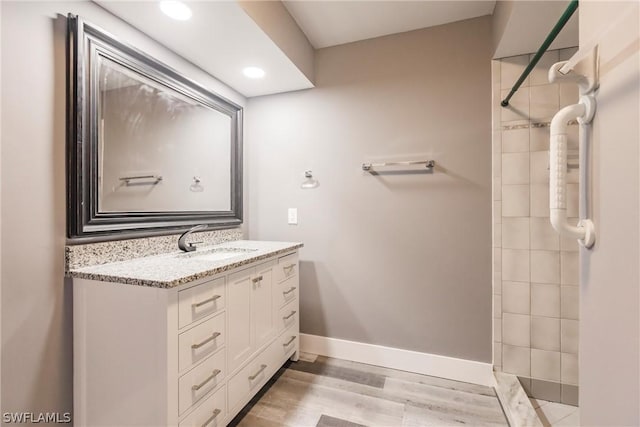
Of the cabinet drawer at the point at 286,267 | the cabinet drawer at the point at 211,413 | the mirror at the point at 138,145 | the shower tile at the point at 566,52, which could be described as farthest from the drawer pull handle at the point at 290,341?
the shower tile at the point at 566,52

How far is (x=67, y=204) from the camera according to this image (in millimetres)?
1220

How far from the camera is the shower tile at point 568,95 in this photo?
1729 millimetres

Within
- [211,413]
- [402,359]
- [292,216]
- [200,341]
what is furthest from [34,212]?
[402,359]

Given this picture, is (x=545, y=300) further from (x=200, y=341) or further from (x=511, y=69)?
(x=200, y=341)

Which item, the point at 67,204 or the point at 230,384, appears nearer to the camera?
the point at 67,204

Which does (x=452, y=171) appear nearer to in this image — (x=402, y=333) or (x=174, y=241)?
(x=402, y=333)

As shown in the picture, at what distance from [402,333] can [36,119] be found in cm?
231

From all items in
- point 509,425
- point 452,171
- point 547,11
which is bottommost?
point 509,425

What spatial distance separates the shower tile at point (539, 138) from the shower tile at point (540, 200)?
24 cm

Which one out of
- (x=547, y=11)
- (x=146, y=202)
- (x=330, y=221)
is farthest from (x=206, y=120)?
(x=547, y=11)

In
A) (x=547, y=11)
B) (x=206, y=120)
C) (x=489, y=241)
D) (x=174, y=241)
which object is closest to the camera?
(x=547, y=11)

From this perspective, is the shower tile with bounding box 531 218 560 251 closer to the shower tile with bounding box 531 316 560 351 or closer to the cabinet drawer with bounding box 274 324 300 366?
the shower tile with bounding box 531 316 560 351

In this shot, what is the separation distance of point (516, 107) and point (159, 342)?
231cm

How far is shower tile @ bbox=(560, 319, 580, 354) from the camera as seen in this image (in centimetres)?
175
